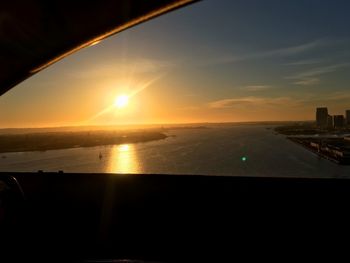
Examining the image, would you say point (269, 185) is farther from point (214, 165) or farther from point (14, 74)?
point (214, 165)

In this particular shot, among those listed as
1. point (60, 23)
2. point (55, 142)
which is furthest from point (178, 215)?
point (55, 142)

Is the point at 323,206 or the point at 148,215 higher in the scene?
the point at 323,206

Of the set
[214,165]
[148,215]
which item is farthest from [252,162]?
[148,215]

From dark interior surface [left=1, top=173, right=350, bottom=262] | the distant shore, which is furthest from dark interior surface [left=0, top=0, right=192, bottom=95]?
the distant shore

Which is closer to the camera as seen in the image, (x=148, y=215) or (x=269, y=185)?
(x=269, y=185)

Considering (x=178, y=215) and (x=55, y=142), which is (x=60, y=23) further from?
(x=55, y=142)

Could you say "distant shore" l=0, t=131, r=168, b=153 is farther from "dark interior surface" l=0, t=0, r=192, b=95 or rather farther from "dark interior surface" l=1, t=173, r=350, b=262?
"dark interior surface" l=0, t=0, r=192, b=95

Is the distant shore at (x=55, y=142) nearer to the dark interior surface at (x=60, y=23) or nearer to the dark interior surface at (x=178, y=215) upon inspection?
the dark interior surface at (x=178, y=215)

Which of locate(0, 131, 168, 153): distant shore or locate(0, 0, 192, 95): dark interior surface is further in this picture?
locate(0, 131, 168, 153): distant shore
